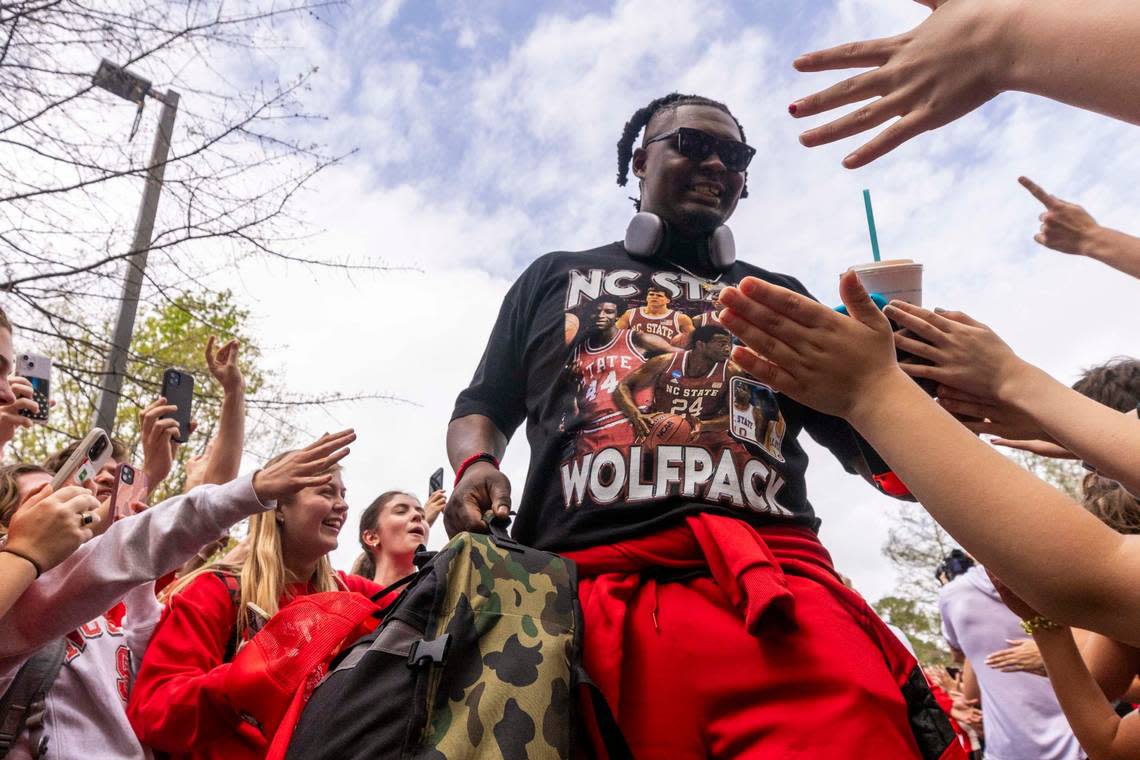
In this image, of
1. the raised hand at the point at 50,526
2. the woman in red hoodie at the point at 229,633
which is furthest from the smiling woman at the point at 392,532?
the raised hand at the point at 50,526

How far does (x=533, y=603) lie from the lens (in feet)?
5.29

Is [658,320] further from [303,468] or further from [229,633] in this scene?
[229,633]

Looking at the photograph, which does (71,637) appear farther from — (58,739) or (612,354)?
(612,354)

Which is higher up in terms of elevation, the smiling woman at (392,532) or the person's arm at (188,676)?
the smiling woman at (392,532)

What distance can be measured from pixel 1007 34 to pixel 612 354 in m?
1.08

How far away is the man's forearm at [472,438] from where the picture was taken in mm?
2121

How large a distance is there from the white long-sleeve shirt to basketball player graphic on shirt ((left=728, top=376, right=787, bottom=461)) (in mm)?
1528

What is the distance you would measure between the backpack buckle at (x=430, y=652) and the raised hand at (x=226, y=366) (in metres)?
2.38

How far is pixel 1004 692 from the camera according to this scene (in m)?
4.35

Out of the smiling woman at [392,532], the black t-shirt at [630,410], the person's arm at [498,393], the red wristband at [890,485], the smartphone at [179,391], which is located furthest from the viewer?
the smiling woman at [392,532]

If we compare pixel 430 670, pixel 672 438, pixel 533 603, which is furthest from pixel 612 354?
pixel 430 670

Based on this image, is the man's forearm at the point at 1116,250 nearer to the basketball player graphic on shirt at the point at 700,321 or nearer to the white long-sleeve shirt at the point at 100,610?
the basketball player graphic on shirt at the point at 700,321

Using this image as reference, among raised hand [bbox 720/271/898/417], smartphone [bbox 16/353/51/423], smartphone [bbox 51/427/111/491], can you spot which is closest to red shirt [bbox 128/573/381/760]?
smartphone [bbox 51/427/111/491]

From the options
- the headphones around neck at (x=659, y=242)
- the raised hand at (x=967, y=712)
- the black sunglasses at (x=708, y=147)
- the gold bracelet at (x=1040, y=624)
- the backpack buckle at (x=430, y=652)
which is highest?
the black sunglasses at (x=708, y=147)
